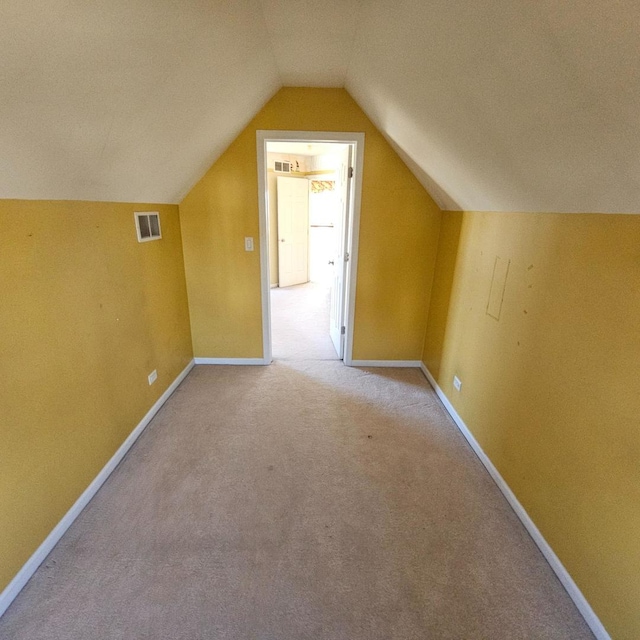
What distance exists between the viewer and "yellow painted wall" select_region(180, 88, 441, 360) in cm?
253

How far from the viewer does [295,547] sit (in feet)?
4.86

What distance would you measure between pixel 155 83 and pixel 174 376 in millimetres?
2085

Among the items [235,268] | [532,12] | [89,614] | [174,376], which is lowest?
[89,614]

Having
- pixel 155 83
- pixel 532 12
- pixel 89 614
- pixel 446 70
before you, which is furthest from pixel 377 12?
pixel 89 614

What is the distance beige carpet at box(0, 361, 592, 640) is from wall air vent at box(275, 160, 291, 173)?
16.1 ft

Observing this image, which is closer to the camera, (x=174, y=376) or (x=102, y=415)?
(x=102, y=415)

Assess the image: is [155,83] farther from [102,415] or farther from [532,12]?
[102,415]

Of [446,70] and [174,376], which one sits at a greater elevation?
[446,70]

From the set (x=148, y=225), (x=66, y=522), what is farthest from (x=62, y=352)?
(x=148, y=225)

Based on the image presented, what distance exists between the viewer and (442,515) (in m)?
1.65

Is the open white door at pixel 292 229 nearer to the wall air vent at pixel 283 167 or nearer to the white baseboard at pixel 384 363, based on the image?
the wall air vent at pixel 283 167

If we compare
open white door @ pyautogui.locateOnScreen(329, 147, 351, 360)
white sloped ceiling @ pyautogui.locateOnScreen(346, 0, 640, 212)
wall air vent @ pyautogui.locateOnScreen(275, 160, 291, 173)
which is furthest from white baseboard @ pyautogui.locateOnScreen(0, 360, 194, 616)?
wall air vent @ pyautogui.locateOnScreen(275, 160, 291, 173)


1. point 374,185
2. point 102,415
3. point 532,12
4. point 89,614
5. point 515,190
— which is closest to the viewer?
point 532,12

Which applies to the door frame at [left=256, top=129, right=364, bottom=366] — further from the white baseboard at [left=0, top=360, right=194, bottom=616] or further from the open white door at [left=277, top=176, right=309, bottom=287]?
the open white door at [left=277, top=176, right=309, bottom=287]
